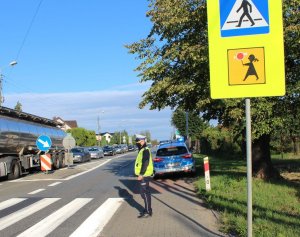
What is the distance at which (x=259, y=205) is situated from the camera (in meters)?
10.8

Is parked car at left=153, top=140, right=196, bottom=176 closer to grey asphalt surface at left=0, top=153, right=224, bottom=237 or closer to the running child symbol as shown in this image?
grey asphalt surface at left=0, top=153, right=224, bottom=237

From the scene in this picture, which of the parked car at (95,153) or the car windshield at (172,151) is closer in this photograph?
the car windshield at (172,151)

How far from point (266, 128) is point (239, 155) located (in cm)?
2276

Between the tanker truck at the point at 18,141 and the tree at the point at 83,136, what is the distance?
6651 cm

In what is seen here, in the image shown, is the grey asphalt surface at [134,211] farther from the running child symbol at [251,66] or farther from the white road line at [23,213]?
the running child symbol at [251,66]

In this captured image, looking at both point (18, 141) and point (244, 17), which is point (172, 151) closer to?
point (18, 141)

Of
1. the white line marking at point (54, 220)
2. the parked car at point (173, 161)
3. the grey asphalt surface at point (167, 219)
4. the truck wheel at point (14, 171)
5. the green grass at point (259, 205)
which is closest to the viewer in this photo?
the green grass at point (259, 205)

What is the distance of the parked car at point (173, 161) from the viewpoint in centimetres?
2072

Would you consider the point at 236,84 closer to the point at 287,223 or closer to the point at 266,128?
the point at 287,223

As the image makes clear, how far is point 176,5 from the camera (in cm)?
1594

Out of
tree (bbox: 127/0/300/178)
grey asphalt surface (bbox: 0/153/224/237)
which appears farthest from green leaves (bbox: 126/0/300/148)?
grey asphalt surface (bbox: 0/153/224/237)

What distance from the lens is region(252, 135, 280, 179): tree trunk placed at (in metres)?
17.3

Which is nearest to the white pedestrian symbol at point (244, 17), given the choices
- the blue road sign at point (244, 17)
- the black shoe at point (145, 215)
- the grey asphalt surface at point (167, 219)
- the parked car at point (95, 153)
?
the blue road sign at point (244, 17)

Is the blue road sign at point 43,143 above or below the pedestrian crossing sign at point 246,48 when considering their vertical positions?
below
